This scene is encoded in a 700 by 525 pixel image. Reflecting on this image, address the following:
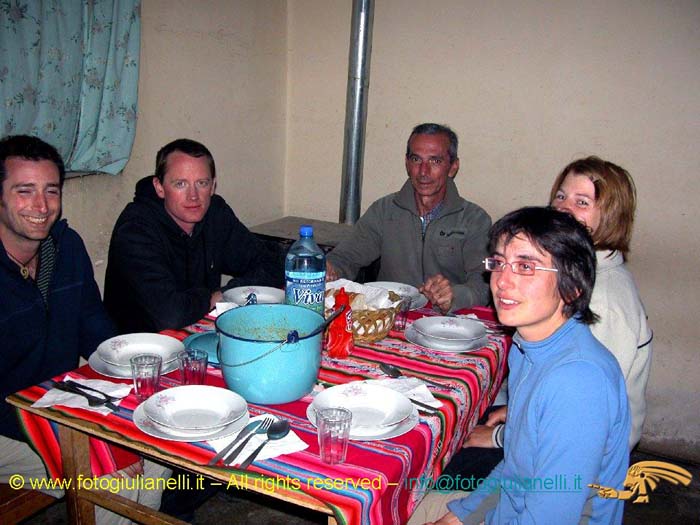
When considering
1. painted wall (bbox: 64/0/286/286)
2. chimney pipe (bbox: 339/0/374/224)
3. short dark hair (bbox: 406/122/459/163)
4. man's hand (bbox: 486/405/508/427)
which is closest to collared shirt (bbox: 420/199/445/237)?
short dark hair (bbox: 406/122/459/163)

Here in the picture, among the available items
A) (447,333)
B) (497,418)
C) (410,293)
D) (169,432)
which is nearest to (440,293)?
(410,293)

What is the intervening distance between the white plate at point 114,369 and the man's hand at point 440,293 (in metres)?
1.06

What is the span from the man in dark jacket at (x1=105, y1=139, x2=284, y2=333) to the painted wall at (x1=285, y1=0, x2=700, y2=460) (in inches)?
64.9

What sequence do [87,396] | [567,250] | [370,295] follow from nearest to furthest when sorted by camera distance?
[567,250], [87,396], [370,295]

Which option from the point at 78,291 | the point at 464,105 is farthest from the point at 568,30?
the point at 78,291

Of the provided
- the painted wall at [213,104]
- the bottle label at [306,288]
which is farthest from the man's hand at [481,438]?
the painted wall at [213,104]

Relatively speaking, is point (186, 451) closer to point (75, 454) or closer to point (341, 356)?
point (75, 454)

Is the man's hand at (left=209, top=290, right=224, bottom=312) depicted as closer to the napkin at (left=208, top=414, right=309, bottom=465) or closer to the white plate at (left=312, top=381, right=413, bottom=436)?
the white plate at (left=312, top=381, right=413, bottom=436)

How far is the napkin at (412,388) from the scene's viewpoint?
166cm

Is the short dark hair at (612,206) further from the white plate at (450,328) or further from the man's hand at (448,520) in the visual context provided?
the man's hand at (448,520)

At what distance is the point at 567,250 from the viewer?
1468 millimetres

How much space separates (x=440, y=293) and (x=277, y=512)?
4.09 feet

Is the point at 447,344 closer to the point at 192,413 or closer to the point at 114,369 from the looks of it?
the point at 192,413

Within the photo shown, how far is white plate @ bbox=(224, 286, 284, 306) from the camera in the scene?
2366mm
